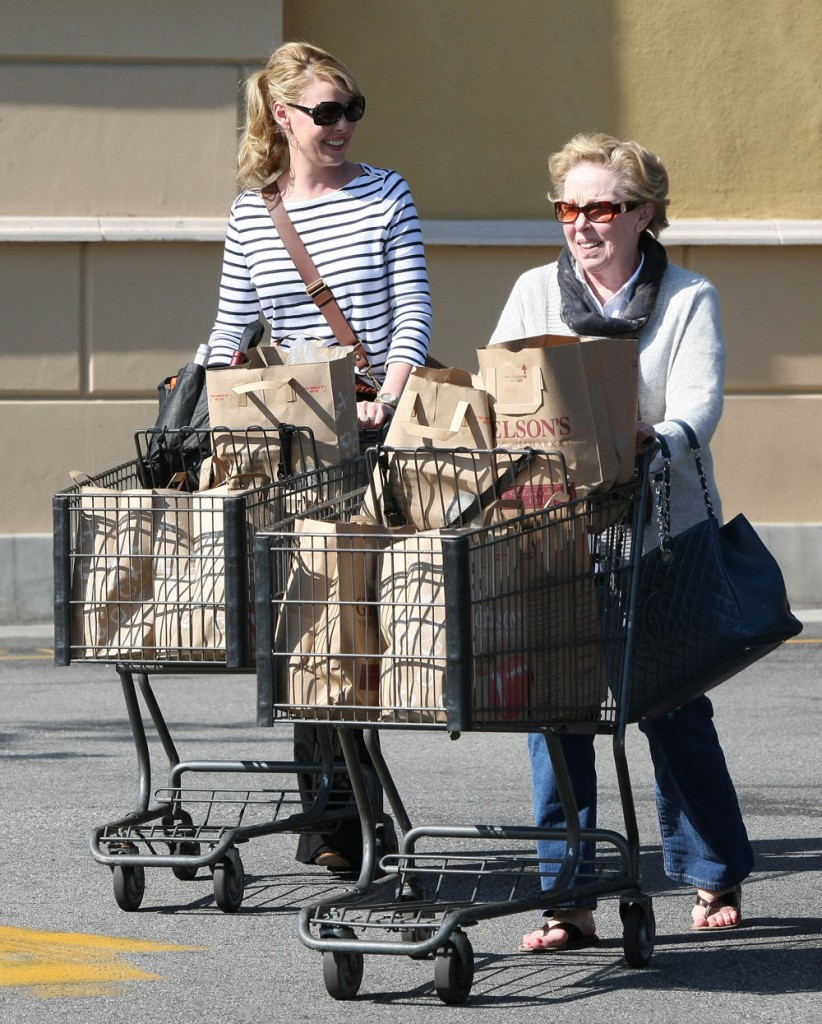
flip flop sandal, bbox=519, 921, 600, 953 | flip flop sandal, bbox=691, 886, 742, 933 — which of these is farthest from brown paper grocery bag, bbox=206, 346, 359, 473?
flip flop sandal, bbox=691, 886, 742, 933

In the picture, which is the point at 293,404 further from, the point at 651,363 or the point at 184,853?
the point at 184,853

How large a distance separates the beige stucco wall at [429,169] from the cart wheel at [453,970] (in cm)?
772

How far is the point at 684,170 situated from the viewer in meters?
12.2

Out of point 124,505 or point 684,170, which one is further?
point 684,170

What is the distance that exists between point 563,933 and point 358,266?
194cm

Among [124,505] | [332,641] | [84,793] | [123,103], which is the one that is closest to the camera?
[332,641]

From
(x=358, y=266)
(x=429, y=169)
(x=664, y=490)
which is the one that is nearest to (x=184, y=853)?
(x=358, y=266)

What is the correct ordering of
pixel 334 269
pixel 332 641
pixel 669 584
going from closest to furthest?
pixel 332 641 → pixel 669 584 → pixel 334 269

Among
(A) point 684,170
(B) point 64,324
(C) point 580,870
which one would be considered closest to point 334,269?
(C) point 580,870

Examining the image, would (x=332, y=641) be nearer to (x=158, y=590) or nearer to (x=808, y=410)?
(x=158, y=590)

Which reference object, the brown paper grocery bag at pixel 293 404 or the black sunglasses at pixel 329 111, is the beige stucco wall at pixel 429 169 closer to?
the black sunglasses at pixel 329 111

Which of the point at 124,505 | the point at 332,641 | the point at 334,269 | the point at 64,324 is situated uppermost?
the point at 64,324

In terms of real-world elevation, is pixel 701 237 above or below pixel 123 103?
below

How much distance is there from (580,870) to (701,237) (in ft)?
25.6
